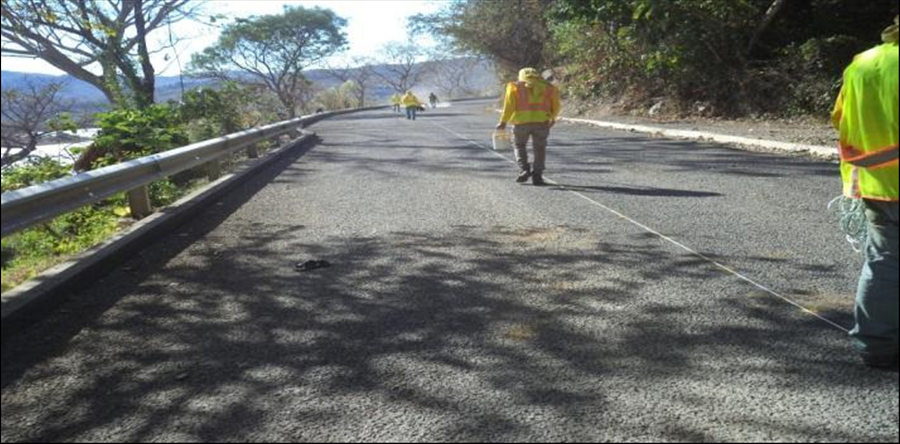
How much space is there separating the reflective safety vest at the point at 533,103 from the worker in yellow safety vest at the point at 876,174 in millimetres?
6365

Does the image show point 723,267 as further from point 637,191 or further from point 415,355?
point 637,191

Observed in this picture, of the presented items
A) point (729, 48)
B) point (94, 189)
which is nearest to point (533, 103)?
point (94, 189)

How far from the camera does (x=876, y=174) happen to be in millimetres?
3141

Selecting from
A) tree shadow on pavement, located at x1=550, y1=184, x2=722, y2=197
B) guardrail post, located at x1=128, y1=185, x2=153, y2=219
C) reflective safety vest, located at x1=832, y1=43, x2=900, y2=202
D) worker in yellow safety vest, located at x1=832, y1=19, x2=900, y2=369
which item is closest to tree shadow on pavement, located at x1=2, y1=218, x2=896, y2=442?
worker in yellow safety vest, located at x1=832, y1=19, x2=900, y2=369

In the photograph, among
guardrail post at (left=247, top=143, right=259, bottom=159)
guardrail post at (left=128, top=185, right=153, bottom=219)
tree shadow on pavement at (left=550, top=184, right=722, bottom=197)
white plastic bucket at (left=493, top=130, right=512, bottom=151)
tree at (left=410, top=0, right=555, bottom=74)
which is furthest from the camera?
tree at (left=410, top=0, right=555, bottom=74)

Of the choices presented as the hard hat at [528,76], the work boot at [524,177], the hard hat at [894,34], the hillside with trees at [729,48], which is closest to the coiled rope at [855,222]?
the hard hat at [894,34]

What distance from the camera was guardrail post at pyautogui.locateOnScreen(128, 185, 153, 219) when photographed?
7332 mm

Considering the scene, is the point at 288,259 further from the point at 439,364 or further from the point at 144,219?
the point at 439,364

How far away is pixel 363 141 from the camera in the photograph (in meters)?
19.4

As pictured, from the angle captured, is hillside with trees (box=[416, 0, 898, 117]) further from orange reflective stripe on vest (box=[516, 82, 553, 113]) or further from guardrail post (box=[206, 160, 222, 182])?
guardrail post (box=[206, 160, 222, 182])

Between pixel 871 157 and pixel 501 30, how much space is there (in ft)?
120

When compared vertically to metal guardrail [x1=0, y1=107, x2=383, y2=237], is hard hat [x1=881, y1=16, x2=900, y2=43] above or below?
above

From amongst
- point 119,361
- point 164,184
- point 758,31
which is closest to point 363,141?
point 164,184

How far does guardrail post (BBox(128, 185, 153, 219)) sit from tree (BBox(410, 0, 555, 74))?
2999 cm
